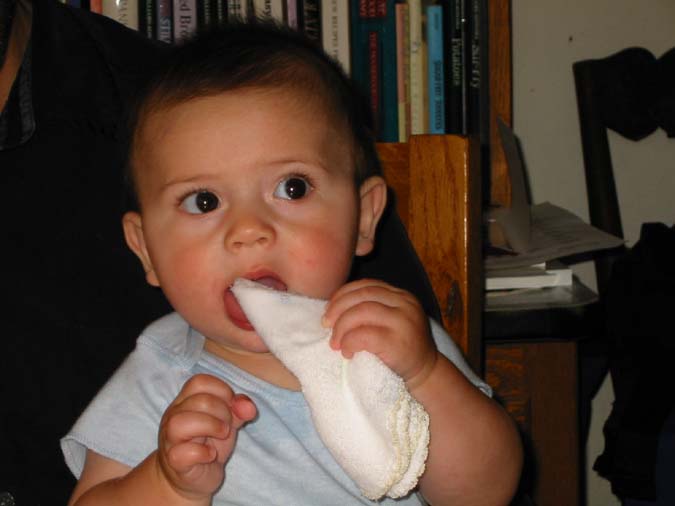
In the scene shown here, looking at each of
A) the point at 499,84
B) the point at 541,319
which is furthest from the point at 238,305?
the point at 499,84

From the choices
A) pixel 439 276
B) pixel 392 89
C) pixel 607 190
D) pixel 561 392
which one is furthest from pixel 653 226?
pixel 439 276

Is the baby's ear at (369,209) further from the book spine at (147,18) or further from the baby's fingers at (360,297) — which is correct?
the book spine at (147,18)

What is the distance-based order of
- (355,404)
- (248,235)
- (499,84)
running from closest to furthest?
(355,404) → (248,235) → (499,84)

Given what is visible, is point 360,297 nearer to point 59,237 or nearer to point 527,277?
point 59,237

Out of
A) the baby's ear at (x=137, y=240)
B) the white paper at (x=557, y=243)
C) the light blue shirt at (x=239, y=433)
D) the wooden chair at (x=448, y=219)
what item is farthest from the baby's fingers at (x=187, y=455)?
the white paper at (x=557, y=243)

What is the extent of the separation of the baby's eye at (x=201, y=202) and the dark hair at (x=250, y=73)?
9 cm

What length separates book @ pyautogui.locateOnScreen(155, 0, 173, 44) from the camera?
1.46 meters

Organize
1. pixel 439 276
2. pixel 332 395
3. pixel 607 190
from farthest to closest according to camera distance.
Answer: pixel 607 190
pixel 439 276
pixel 332 395

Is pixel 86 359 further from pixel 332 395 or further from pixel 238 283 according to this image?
pixel 332 395

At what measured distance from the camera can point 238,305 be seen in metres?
0.77

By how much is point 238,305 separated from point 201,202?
9cm

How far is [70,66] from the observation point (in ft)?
3.18

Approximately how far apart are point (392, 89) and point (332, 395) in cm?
94

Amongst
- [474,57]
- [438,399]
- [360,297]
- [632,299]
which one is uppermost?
[474,57]
